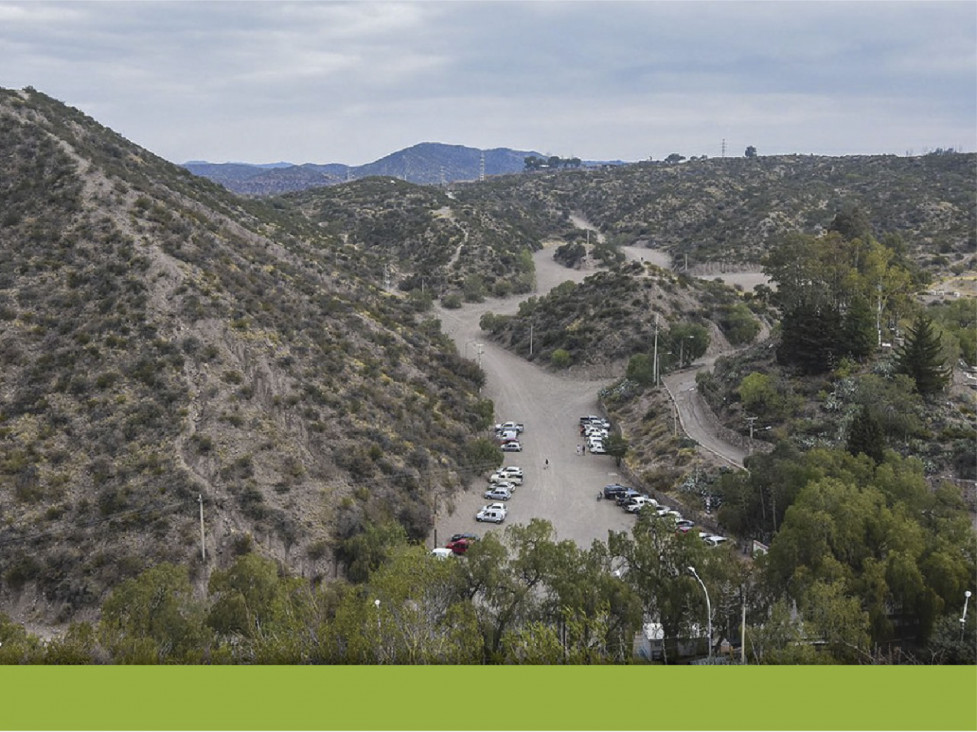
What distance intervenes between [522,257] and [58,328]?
237 feet

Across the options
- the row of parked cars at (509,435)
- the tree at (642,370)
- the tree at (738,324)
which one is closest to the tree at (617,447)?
the row of parked cars at (509,435)

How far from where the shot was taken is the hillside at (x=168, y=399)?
28438mm

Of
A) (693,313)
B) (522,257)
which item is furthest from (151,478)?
(522,257)

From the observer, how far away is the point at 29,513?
92.3 feet

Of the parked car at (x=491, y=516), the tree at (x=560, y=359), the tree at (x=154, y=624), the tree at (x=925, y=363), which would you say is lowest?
the parked car at (x=491, y=516)

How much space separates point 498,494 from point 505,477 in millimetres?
2394

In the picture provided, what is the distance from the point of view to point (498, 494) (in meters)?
39.1

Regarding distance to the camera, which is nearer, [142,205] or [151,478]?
[151,478]

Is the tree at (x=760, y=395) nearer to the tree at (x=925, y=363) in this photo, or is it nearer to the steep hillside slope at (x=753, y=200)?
the tree at (x=925, y=363)

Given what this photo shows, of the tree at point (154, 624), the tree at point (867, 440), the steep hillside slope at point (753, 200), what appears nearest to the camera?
the tree at point (154, 624)

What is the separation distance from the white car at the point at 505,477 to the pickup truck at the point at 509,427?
→ 26.9ft

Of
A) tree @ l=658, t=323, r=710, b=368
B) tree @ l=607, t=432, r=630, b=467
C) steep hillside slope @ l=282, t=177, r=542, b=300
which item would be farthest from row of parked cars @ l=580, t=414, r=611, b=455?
steep hillside slope @ l=282, t=177, r=542, b=300

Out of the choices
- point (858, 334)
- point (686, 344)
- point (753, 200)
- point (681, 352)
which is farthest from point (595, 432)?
point (753, 200)

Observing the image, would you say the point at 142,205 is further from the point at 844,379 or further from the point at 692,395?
the point at 844,379
